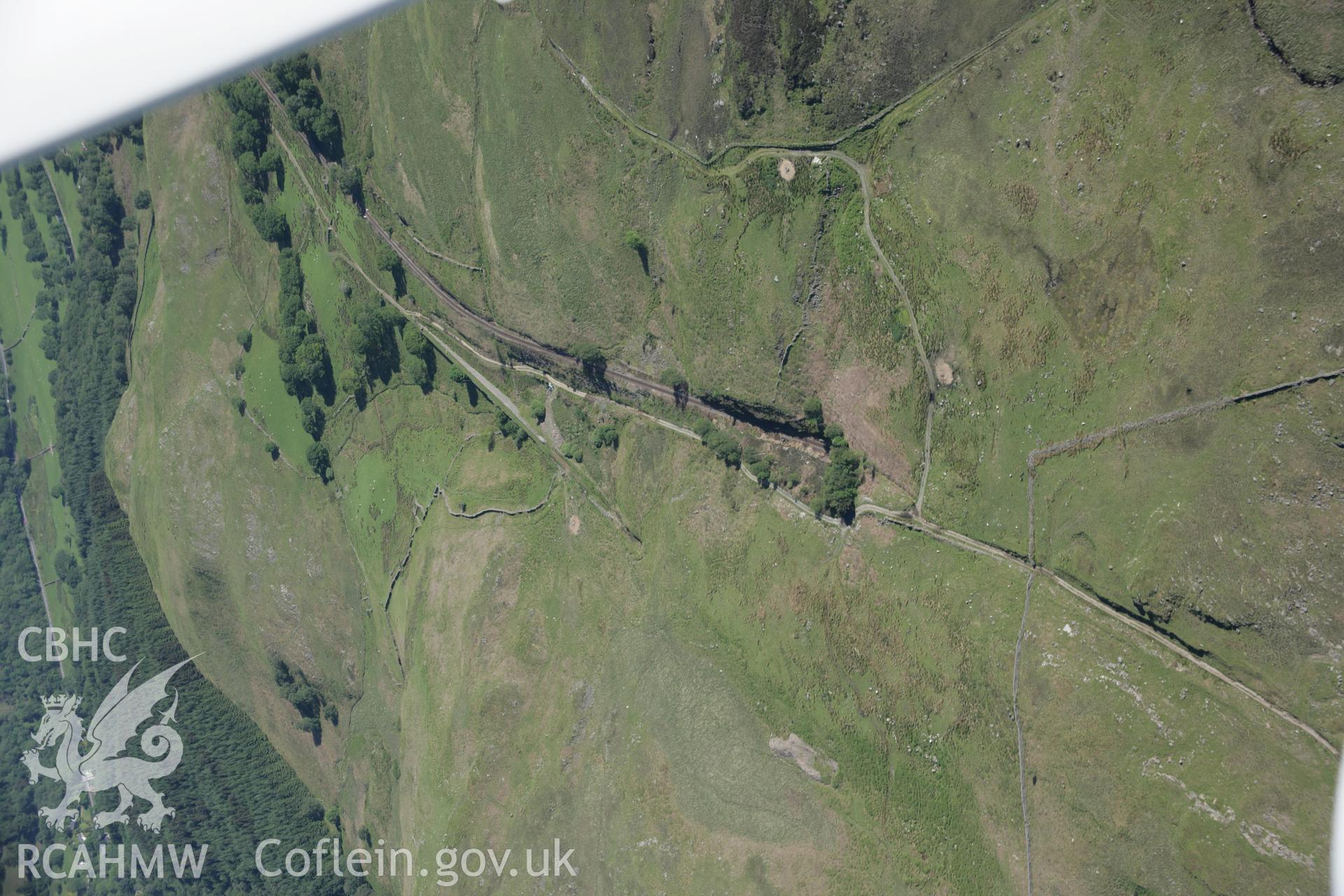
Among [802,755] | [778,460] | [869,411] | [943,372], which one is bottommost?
[802,755]

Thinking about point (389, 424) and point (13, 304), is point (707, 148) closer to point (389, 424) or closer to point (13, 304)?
point (389, 424)

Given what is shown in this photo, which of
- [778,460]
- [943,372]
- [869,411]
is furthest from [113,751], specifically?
[943,372]

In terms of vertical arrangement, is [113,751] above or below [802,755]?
below

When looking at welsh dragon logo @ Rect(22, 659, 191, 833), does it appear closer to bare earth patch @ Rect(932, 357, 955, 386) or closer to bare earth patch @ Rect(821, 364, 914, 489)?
bare earth patch @ Rect(821, 364, 914, 489)

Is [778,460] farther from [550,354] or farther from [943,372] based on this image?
[550,354]

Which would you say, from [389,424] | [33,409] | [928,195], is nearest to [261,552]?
[389,424]

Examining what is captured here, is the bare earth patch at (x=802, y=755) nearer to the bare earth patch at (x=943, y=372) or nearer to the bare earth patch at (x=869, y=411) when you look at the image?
the bare earth patch at (x=869, y=411)

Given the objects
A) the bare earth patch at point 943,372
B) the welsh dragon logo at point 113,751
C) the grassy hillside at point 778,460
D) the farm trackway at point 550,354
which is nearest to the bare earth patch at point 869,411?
the grassy hillside at point 778,460

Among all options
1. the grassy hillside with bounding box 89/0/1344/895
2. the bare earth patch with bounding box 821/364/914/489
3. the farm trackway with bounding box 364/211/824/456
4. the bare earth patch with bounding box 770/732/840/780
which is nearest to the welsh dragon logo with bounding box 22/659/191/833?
the grassy hillside with bounding box 89/0/1344/895
